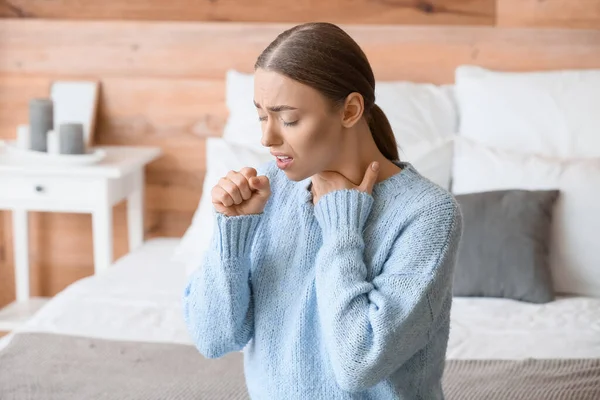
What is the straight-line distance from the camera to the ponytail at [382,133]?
4.24ft

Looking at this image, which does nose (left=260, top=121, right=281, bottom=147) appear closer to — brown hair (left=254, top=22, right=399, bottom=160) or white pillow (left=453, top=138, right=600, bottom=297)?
brown hair (left=254, top=22, right=399, bottom=160)

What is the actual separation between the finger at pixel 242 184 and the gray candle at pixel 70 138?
148 cm

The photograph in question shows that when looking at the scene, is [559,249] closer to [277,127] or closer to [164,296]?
[164,296]

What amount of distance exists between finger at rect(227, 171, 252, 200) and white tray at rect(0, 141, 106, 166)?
1.42 meters

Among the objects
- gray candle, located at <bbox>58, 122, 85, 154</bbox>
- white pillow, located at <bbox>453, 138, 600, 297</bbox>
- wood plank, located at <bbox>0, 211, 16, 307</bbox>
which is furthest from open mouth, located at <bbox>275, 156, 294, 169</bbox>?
wood plank, located at <bbox>0, 211, 16, 307</bbox>

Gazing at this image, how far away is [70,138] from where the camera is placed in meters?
2.62

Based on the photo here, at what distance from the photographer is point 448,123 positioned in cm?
258

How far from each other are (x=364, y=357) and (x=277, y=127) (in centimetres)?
31

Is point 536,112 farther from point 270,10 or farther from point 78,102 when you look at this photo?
point 78,102

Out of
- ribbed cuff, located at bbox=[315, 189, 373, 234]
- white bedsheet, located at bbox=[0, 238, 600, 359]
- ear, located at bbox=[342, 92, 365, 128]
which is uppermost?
ear, located at bbox=[342, 92, 365, 128]

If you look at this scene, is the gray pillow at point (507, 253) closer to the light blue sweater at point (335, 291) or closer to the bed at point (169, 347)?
the bed at point (169, 347)

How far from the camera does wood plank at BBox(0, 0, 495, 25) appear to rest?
274 cm

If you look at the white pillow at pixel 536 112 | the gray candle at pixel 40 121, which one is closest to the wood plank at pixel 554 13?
the white pillow at pixel 536 112

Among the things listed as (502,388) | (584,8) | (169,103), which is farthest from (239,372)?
(584,8)
